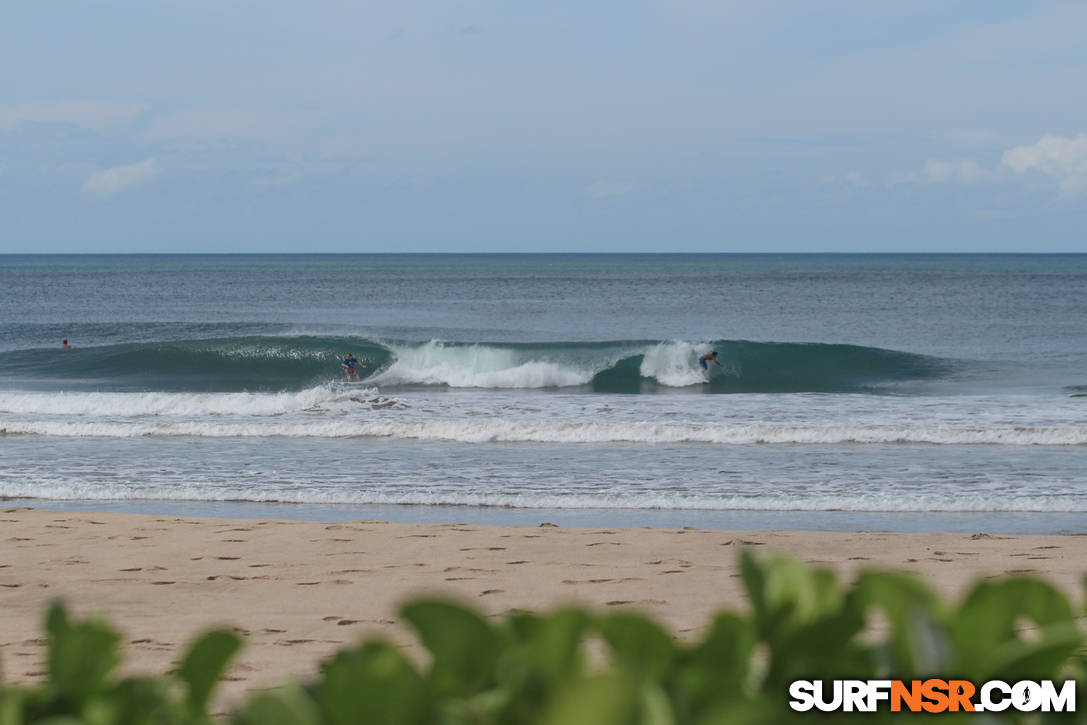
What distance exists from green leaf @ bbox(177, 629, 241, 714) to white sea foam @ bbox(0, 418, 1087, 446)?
14.1 meters

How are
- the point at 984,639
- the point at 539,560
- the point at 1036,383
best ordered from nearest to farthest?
the point at 984,639, the point at 539,560, the point at 1036,383

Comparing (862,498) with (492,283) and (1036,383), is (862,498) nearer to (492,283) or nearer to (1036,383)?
(1036,383)

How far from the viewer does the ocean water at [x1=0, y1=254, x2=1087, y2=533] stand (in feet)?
36.2

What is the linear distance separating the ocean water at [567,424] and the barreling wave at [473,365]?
0.39 feet

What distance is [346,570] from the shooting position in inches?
302

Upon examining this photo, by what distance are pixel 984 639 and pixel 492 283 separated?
3270 inches

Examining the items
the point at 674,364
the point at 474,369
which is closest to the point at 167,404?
the point at 474,369

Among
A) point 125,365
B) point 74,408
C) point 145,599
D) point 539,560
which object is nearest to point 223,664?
point 145,599

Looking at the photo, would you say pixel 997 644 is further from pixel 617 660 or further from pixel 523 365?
pixel 523 365

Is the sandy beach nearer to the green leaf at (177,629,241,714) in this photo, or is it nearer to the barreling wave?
the green leaf at (177,629,241,714)

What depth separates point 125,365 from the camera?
3069 cm

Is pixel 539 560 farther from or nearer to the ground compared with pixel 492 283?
nearer to the ground

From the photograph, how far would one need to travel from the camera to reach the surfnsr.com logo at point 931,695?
89cm

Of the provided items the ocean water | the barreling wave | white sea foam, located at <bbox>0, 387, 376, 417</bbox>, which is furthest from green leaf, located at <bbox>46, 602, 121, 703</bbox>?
the barreling wave
